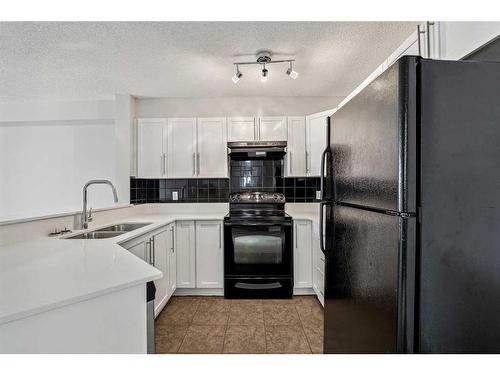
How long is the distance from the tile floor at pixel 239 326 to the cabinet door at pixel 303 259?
0.60 ft

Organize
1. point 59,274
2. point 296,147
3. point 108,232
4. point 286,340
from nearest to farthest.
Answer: point 59,274
point 286,340
point 108,232
point 296,147

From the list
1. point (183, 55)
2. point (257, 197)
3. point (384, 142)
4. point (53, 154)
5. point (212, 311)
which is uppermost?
point (183, 55)

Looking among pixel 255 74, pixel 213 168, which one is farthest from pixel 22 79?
pixel 255 74

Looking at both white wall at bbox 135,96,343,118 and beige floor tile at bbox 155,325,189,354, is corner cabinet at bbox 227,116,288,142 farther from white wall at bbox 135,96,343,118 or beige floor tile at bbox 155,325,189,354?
beige floor tile at bbox 155,325,189,354

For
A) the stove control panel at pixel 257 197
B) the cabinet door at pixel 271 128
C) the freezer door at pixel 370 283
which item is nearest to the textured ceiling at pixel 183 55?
the cabinet door at pixel 271 128

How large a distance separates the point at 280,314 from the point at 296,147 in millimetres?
1870

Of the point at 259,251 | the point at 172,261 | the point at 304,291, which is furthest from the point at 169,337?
the point at 304,291

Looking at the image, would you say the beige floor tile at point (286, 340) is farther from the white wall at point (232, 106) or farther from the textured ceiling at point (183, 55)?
Result: the white wall at point (232, 106)

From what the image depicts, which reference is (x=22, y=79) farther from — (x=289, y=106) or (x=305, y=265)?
(x=305, y=265)

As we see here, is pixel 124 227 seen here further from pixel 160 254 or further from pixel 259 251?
pixel 259 251

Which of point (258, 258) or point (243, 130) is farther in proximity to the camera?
point (243, 130)

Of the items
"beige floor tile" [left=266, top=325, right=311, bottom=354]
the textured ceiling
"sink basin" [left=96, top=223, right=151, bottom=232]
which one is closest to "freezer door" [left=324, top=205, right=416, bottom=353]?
"beige floor tile" [left=266, top=325, right=311, bottom=354]

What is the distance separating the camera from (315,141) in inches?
117
